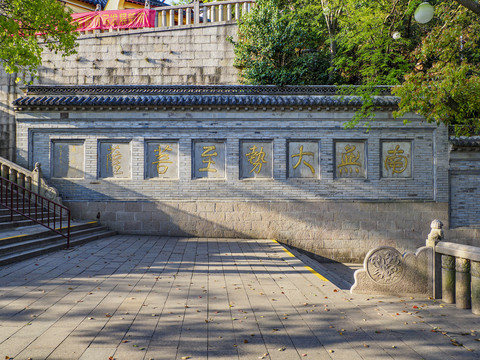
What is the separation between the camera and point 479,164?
37.8ft

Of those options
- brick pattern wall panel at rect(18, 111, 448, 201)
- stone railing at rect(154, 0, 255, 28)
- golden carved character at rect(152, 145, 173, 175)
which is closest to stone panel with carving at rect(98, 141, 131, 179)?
brick pattern wall panel at rect(18, 111, 448, 201)

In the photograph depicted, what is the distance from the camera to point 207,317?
421 centimetres

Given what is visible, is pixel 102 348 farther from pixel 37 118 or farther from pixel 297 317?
pixel 37 118

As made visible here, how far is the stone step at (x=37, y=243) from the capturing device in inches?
274

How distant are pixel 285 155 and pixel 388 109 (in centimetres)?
364

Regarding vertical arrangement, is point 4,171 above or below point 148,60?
below

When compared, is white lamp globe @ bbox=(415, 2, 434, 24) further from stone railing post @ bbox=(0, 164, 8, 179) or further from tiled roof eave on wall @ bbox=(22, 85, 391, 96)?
stone railing post @ bbox=(0, 164, 8, 179)

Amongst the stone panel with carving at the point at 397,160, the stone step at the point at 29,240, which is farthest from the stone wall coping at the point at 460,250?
the stone step at the point at 29,240

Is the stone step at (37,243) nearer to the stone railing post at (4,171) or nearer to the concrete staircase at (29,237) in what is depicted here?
the concrete staircase at (29,237)

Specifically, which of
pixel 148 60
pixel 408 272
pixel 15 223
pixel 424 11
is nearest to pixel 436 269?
pixel 408 272

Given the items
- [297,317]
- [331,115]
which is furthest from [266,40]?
[297,317]

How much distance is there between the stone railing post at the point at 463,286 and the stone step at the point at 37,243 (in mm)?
7631

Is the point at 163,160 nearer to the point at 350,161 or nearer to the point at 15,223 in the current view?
the point at 15,223

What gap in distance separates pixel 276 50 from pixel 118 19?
7.18 m
